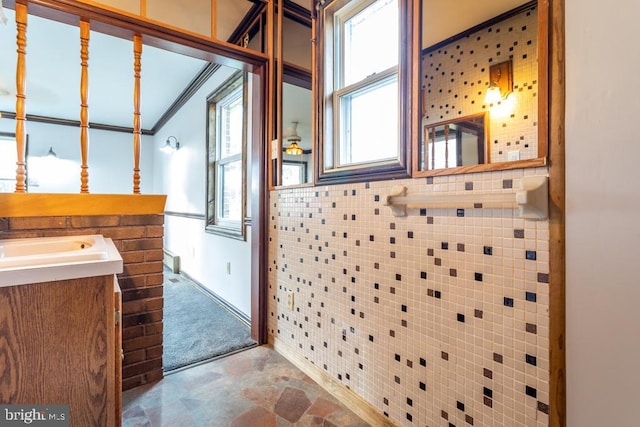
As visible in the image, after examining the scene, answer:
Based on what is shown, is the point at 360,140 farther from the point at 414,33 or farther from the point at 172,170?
the point at 172,170

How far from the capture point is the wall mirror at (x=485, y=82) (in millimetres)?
858

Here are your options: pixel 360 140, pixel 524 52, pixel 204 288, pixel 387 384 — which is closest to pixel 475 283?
pixel 387 384

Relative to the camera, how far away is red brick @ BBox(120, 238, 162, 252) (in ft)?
5.10

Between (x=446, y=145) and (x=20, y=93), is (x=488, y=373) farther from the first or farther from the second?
(x=20, y=93)

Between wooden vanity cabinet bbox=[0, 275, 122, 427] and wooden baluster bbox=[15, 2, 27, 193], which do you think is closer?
wooden vanity cabinet bbox=[0, 275, 122, 427]

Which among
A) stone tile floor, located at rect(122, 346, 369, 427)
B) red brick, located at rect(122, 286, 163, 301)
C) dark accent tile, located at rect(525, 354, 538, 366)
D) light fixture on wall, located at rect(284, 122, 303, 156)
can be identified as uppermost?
light fixture on wall, located at rect(284, 122, 303, 156)

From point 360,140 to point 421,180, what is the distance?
512 mm

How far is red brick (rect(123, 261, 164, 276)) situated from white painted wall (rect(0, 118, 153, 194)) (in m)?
4.62

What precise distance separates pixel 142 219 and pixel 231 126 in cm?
179

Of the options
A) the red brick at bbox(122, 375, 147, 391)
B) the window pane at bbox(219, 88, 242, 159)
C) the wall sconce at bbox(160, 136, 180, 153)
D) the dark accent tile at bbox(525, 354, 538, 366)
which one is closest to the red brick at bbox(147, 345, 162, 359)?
the red brick at bbox(122, 375, 147, 391)

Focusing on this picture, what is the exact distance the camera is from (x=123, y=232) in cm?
155

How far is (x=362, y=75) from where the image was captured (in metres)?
1.48

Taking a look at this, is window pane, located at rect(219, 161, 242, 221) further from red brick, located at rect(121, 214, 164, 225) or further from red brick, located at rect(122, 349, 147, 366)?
red brick, located at rect(122, 349, 147, 366)

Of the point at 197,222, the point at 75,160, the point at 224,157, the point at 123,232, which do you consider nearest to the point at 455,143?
the point at 123,232
